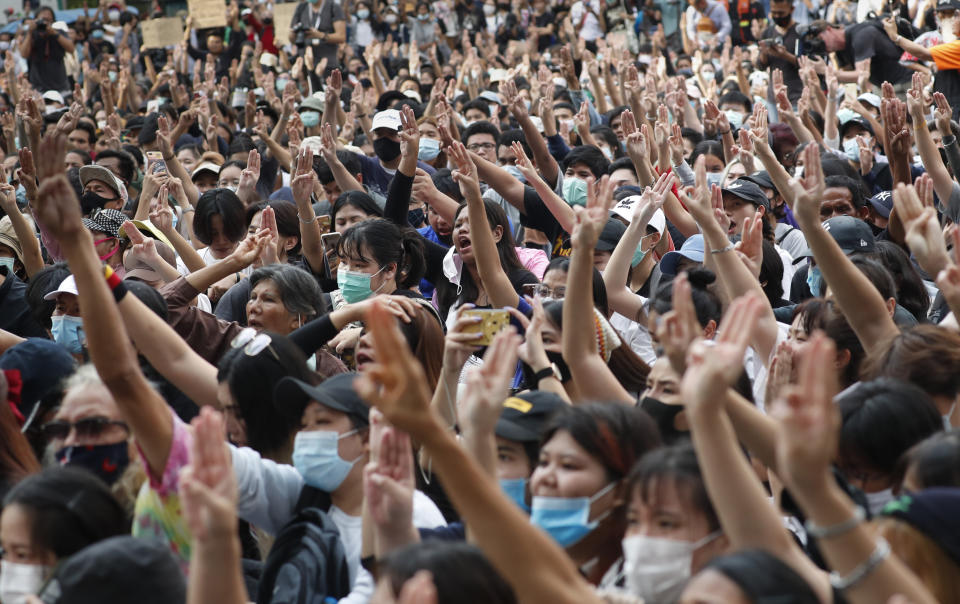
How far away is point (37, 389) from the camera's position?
3.78 m

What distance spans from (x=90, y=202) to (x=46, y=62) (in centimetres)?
960

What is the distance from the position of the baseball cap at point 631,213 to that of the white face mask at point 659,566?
128 inches

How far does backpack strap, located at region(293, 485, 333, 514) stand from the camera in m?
3.21

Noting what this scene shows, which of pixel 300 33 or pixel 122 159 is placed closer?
pixel 122 159

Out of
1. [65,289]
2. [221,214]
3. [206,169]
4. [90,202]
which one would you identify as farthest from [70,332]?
[206,169]

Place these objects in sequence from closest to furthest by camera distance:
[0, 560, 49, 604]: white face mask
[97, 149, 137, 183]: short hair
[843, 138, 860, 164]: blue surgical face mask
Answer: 1. [0, 560, 49, 604]: white face mask
2. [843, 138, 860, 164]: blue surgical face mask
3. [97, 149, 137, 183]: short hair

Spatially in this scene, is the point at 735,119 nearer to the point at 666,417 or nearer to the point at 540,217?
the point at 540,217

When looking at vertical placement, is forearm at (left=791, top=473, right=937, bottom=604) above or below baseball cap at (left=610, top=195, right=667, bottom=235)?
above

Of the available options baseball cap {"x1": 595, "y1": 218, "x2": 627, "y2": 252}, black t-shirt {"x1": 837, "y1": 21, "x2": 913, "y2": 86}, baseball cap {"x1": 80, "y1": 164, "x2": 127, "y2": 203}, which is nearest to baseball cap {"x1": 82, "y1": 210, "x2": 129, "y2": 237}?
baseball cap {"x1": 80, "y1": 164, "x2": 127, "y2": 203}

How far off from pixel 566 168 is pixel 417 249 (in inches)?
90.1

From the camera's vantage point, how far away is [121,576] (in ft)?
7.79

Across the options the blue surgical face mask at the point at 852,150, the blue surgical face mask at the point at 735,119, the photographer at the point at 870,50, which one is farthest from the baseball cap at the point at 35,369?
the photographer at the point at 870,50

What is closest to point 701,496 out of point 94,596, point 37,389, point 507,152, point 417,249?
point 94,596

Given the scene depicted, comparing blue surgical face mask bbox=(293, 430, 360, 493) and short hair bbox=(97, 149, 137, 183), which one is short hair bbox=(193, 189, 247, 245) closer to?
short hair bbox=(97, 149, 137, 183)
